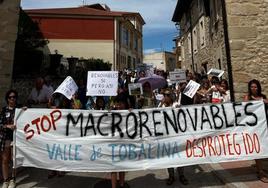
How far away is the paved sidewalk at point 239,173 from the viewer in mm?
5696

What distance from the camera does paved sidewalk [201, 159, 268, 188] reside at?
5.70 metres

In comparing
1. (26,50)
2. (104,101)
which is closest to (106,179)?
(104,101)

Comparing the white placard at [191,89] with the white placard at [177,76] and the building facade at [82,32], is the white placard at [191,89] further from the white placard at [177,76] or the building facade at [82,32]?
the building facade at [82,32]

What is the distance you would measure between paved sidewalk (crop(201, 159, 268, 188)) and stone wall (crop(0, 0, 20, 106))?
4879 millimetres

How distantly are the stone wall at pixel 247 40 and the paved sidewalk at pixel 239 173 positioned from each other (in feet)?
5.47

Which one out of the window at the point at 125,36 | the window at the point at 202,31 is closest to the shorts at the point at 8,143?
the window at the point at 202,31

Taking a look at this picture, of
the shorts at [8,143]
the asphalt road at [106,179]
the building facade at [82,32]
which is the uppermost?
the building facade at [82,32]

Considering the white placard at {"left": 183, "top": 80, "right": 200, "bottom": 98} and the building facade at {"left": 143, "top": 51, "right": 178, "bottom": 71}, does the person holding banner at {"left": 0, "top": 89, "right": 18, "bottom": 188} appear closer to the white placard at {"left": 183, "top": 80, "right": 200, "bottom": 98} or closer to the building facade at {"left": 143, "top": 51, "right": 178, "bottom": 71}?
Result: the white placard at {"left": 183, "top": 80, "right": 200, "bottom": 98}

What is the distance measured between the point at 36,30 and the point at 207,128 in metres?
20.3

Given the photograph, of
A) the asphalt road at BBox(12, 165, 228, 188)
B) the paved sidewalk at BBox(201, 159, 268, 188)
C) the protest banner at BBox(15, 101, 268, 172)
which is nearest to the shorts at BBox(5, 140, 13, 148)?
the protest banner at BBox(15, 101, 268, 172)

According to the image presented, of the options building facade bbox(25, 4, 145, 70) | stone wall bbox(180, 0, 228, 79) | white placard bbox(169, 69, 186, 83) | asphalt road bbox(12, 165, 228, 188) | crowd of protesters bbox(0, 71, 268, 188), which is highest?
building facade bbox(25, 4, 145, 70)

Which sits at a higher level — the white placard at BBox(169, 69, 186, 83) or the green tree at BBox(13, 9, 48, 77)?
the green tree at BBox(13, 9, 48, 77)

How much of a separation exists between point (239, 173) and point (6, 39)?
5836 mm

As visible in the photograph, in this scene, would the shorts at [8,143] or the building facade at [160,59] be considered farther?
the building facade at [160,59]
